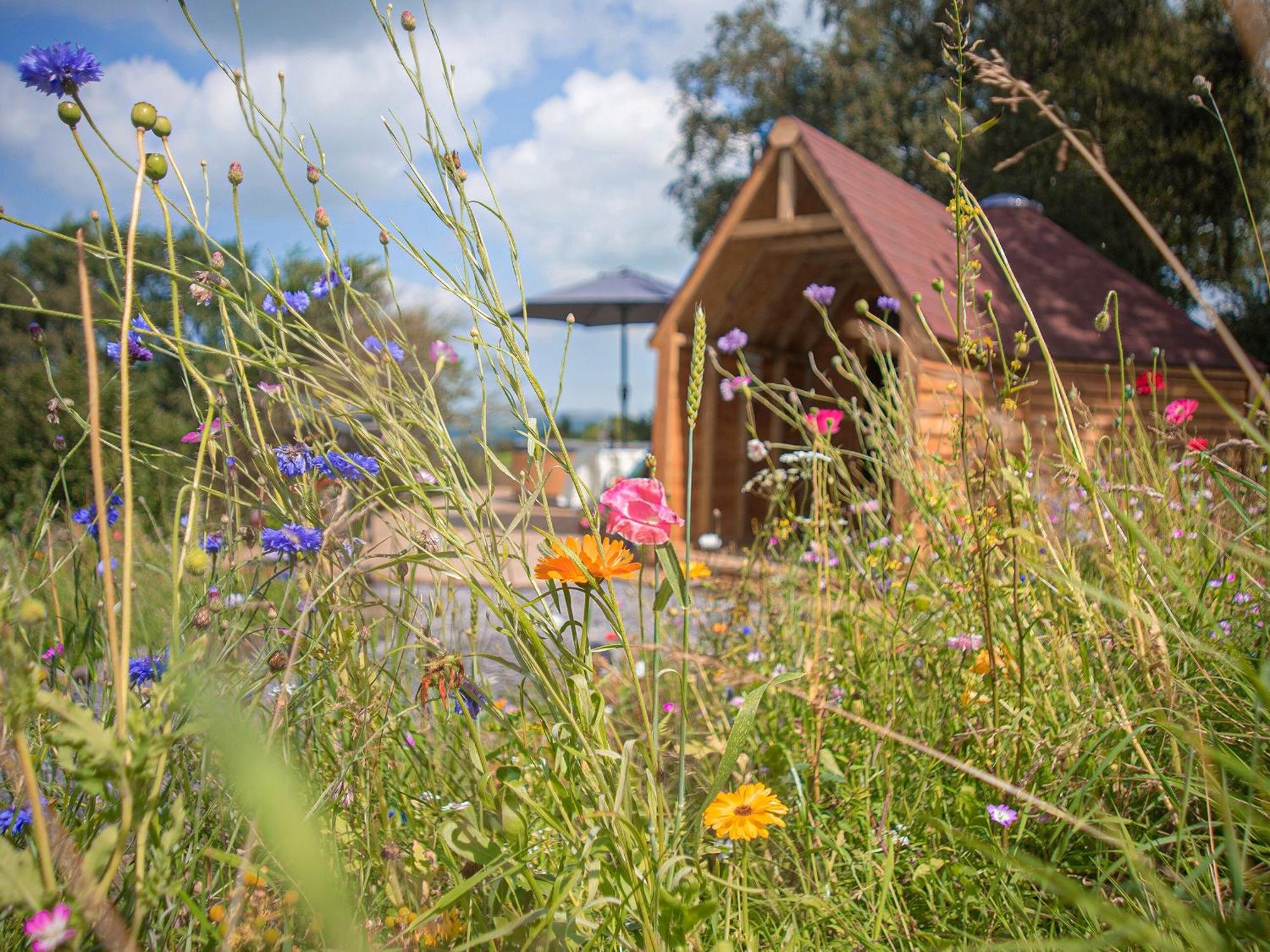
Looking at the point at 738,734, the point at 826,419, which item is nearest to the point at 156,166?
the point at 738,734

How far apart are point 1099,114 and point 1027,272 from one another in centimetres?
687

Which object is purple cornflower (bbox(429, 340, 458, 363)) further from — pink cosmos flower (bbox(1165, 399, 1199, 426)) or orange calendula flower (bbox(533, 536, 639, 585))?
pink cosmos flower (bbox(1165, 399, 1199, 426))

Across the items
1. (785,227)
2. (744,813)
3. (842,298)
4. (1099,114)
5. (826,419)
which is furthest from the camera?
(1099,114)

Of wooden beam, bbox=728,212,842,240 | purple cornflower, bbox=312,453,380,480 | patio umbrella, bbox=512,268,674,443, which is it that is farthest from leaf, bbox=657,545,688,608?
Answer: patio umbrella, bbox=512,268,674,443

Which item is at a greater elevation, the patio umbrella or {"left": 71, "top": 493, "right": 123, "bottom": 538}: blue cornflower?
the patio umbrella

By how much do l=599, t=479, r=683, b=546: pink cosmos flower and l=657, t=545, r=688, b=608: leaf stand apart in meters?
0.01

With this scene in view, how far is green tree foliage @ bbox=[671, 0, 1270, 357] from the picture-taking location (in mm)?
12820

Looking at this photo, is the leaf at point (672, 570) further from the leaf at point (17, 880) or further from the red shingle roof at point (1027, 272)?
the red shingle roof at point (1027, 272)

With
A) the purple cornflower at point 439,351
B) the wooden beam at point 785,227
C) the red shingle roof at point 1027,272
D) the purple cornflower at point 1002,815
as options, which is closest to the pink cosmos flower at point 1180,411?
the purple cornflower at point 1002,815

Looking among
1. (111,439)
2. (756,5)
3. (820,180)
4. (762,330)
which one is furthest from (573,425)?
(111,439)

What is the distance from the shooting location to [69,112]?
108cm

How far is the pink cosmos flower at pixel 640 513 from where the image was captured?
1132 millimetres

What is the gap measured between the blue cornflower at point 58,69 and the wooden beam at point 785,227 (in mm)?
5765

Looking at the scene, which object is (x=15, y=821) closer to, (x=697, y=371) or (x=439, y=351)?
(x=697, y=371)
